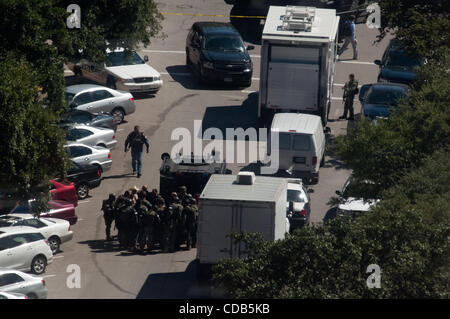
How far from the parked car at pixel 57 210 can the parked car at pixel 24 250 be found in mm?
2142

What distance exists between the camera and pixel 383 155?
19.7 m

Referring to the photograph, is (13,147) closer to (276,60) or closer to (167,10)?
(276,60)

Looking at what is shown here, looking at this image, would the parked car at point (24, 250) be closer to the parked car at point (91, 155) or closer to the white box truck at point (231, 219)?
the white box truck at point (231, 219)

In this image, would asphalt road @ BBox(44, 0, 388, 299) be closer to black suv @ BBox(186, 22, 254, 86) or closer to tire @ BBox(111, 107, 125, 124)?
tire @ BBox(111, 107, 125, 124)

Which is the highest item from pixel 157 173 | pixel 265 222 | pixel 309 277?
pixel 309 277

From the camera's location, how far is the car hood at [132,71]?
3350cm

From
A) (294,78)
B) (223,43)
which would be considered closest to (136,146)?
(294,78)

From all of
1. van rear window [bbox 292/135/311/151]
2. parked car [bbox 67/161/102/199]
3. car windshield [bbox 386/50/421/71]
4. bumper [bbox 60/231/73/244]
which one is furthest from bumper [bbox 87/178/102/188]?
car windshield [bbox 386/50/421/71]

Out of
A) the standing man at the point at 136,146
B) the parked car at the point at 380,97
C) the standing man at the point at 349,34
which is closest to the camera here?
the standing man at the point at 136,146

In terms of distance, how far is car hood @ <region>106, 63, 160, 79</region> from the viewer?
33.5 metres

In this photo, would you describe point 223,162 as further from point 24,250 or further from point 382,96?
point 382,96

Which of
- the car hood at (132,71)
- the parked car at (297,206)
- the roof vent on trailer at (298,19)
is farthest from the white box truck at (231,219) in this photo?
the car hood at (132,71)

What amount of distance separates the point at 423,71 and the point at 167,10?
2082cm
